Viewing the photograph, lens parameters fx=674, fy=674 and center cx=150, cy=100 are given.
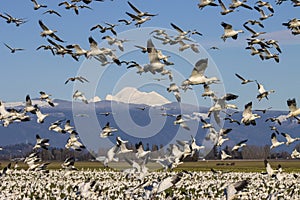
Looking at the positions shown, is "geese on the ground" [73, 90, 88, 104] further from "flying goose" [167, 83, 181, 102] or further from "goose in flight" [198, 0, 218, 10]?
"goose in flight" [198, 0, 218, 10]

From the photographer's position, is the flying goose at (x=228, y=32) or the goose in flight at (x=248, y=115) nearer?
the goose in flight at (x=248, y=115)

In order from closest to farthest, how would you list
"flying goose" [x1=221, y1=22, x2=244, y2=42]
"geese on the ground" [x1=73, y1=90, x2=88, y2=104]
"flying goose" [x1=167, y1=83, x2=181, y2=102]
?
"flying goose" [x1=221, y1=22, x2=244, y2=42]
"flying goose" [x1=167, y1=83, x2=181, y2=102]
"geese on the ground" [x1=73, y1=90, x2=88, y2=104]

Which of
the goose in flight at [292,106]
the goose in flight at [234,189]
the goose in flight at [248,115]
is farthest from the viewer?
the goose in flight at [248,115]

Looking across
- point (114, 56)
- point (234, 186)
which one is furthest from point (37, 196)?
point (234, 186)

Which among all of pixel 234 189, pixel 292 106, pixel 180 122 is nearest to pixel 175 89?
pixel 180 122

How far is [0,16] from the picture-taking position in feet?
92.5

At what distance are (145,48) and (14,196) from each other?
9.26 metres

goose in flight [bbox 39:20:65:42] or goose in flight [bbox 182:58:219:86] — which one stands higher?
goose in flight [bbox 39:20:65:42]

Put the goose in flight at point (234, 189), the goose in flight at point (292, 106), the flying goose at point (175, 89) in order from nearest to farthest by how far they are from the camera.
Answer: the goose in flight at point (234, 189)
the goose in flight at point (292, 106)
the flying goose at point (175, 89)

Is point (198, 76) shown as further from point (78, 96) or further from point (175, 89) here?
point (78, 96)

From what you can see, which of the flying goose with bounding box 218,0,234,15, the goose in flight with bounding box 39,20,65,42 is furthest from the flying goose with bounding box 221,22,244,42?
the goose in flight with bounding box 39,20,65,42

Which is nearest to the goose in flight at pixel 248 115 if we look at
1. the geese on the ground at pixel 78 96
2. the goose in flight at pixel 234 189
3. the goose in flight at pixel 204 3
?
the goose in flight at pixel 204 3

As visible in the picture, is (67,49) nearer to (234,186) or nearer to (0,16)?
(0,16)

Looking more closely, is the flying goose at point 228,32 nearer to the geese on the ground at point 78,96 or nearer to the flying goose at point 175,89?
the flying goose at point 175,89
